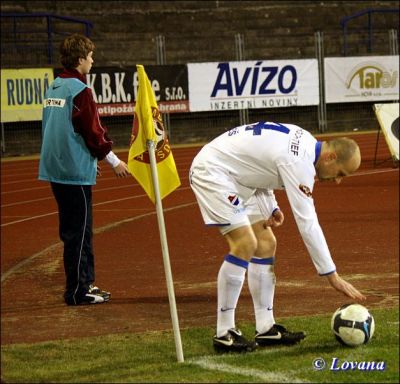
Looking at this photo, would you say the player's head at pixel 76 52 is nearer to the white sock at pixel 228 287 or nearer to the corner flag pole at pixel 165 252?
the corner flag pole at pixel 165 252

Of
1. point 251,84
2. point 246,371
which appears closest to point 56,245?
point 246,371

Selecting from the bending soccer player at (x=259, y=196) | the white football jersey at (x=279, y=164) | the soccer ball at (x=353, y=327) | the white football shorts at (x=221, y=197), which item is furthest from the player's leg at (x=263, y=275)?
the soccer ball at (x=353, y=327)

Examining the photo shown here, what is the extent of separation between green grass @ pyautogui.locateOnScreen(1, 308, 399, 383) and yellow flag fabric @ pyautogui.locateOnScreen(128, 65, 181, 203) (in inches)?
41.2

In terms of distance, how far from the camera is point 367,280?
9.66m

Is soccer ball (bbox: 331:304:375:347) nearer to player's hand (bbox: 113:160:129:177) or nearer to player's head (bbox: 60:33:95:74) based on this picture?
player's hand (bbox: 113:160:129:177)

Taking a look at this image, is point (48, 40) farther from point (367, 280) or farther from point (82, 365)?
point (82, 365)

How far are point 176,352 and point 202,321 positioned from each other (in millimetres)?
1290

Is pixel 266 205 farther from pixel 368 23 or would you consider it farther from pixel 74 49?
pixel 368 23

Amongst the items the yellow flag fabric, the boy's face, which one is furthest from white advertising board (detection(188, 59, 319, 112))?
the yellow flag fabric

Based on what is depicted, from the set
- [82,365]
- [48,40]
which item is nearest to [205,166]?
[82,365]

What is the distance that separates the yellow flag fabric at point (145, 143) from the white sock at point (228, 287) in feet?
2.33

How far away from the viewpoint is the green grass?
20.5 ft

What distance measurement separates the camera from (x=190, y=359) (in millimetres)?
6816

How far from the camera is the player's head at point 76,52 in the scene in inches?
335
